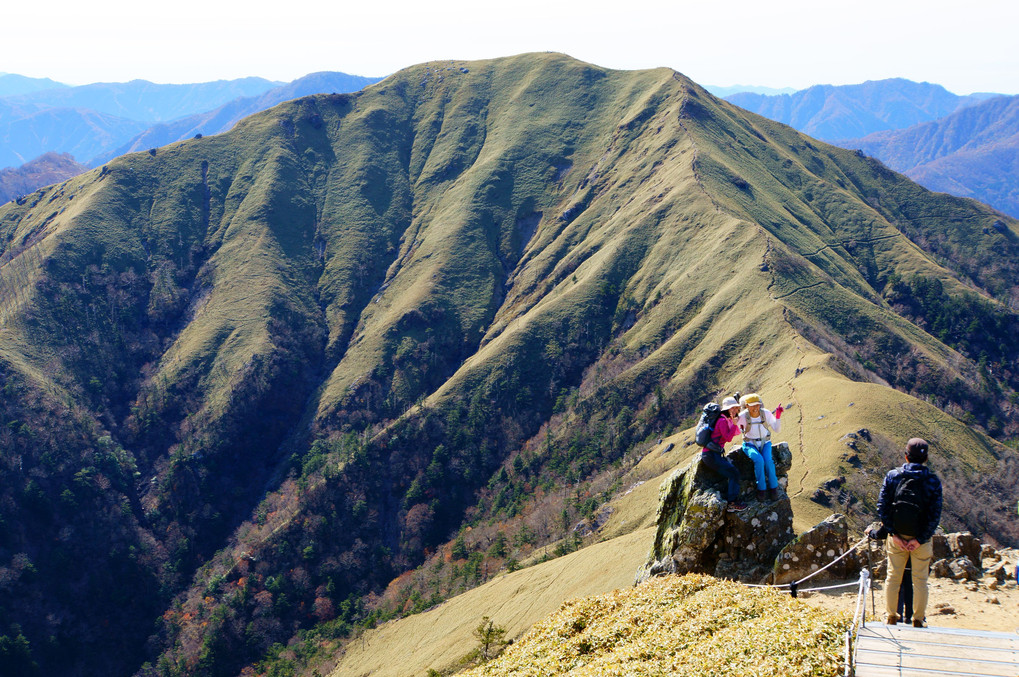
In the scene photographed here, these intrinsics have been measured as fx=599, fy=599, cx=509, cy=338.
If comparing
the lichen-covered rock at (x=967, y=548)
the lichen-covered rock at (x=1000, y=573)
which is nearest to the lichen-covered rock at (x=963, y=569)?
the lichen-covered rock at (x=1000, y=573)

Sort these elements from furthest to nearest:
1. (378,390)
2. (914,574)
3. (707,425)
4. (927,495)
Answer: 1. (378,390)
2. (707,425)
3. (914,574)
4. (927,495)

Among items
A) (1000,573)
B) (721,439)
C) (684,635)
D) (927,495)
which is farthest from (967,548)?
(684,635)

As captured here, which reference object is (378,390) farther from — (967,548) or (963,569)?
(963,569)

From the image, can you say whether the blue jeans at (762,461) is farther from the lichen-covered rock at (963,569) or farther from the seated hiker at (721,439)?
the lichen-covered rock at (963,569)

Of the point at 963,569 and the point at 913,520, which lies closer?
the point at 913,520

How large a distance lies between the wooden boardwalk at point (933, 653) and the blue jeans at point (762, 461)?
10.6 m

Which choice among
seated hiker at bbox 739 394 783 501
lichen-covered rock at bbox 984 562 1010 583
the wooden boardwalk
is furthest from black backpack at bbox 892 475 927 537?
lichen-covered rock at bbox 984 562 1010 583

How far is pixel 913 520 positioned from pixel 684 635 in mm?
8555

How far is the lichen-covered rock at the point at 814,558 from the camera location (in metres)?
25.6

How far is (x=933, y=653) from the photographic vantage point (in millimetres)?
15812

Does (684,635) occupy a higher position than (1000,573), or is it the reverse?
(684,635)

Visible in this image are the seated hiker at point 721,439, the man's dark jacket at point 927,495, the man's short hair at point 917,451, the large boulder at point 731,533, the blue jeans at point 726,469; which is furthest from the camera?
the large boulder at point 731,533

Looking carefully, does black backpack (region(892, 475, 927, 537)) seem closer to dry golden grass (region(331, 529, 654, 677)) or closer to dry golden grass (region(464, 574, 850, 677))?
dry golden grass (region(464, 574, 850, 677))

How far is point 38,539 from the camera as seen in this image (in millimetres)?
144750
